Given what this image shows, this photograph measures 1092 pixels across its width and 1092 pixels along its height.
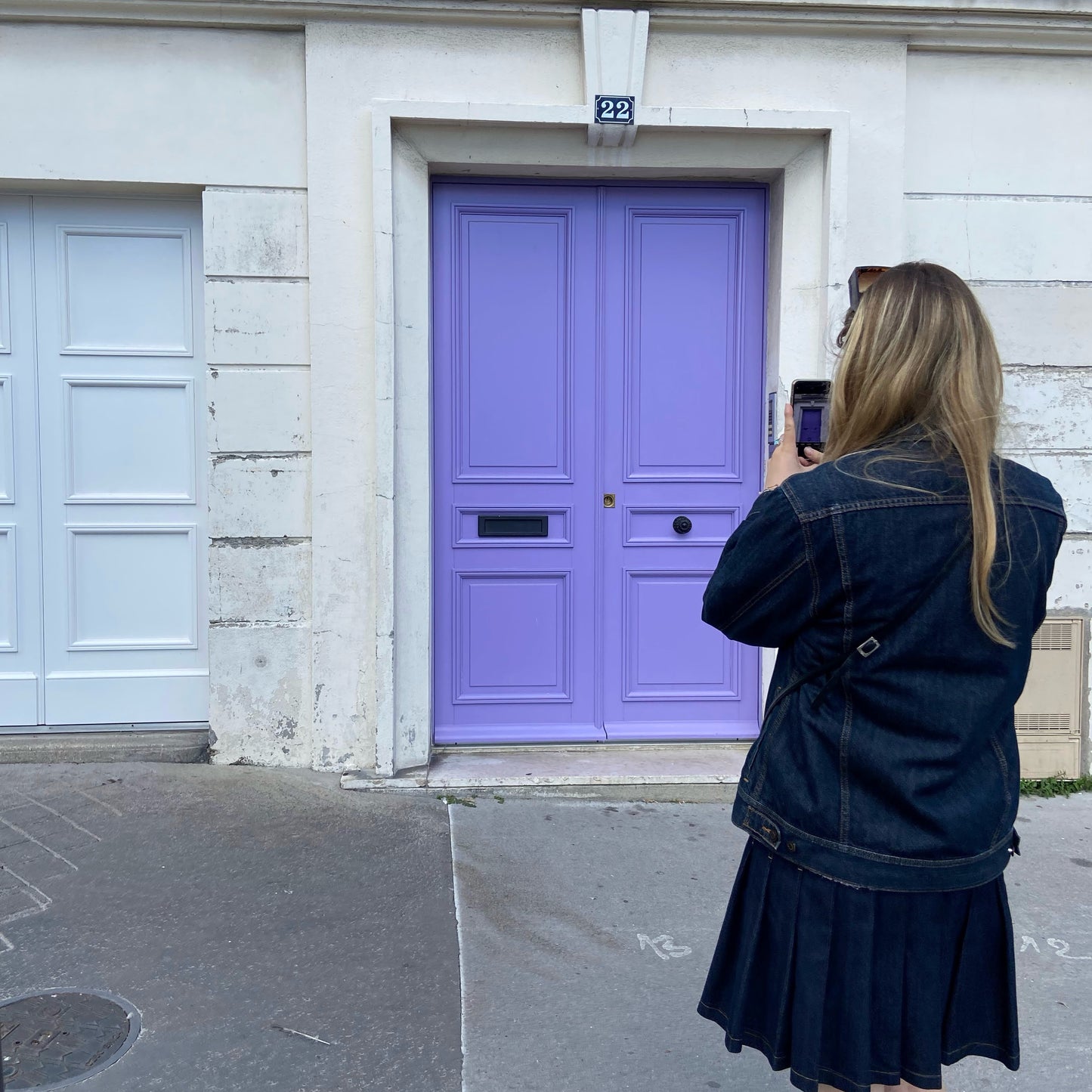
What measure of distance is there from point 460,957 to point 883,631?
6.86 ft

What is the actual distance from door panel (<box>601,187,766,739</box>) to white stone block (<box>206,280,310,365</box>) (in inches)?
56.7

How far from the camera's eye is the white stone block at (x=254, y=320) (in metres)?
4.57

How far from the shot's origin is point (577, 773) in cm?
467

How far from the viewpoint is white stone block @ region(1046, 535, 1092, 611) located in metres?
4.90

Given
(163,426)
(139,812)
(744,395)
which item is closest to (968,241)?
(744,395)

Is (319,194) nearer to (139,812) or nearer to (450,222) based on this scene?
(450,222)

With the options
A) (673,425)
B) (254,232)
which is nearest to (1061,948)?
(673,425)

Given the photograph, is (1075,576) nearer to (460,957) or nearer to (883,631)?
(460,957)

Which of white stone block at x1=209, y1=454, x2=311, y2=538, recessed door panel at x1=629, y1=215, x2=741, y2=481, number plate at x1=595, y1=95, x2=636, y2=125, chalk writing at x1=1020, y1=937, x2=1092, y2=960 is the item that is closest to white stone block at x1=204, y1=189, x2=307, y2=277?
white stone block at x1=209, y1=454, x2=311, y2=538

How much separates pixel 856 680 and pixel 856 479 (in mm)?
325

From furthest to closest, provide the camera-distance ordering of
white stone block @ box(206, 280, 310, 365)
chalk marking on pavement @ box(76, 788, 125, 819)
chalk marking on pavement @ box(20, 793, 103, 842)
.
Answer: white stone block @ box(206, 280, 310, 365) < chalk marking on pavement @ box(76, 788, 125, 819) < chalk marking on pavement @ box(20, 793, 103, 842)

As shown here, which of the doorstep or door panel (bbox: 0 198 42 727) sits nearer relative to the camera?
the doorstep

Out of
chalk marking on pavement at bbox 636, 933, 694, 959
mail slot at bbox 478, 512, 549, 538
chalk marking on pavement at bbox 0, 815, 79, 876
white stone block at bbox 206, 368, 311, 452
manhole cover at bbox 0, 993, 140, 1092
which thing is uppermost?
white stone block at bbox 206, 368, 311, 452

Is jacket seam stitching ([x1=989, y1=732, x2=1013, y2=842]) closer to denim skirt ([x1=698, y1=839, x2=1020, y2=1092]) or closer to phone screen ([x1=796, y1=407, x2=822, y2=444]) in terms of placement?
denim skirt ([x1=698, y1=839, x2=1020, y2=1092])
